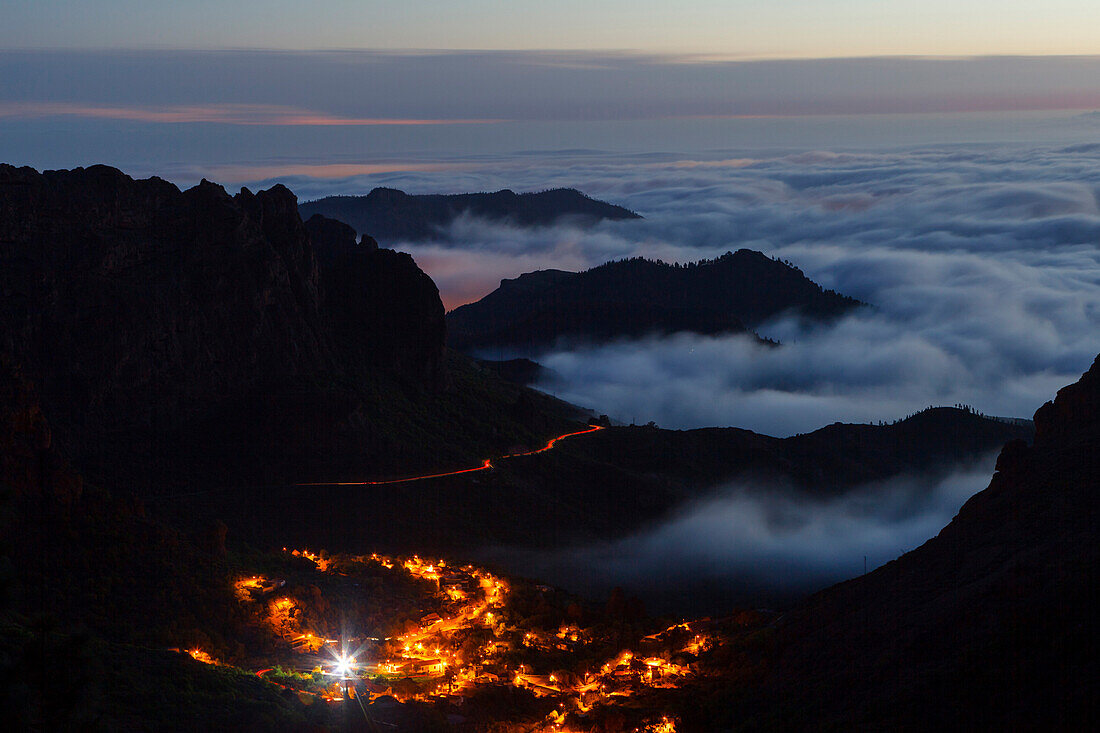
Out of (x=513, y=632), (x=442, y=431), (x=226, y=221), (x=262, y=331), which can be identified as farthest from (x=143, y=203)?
(x=513, y=632)

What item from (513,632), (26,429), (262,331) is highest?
(262,331)

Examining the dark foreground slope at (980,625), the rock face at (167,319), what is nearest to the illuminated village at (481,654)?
the dark foreground slope at (980,625)

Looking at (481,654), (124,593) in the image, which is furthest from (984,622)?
(124,593)

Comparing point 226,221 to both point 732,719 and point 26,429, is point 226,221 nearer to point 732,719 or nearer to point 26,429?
point 26,429

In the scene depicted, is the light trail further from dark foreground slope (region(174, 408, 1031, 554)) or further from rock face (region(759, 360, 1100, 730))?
rock face (region(759, 360, 1100, 730))

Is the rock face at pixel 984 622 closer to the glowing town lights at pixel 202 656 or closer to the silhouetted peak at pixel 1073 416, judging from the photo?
the silhouetted peak at pixel 1073 416
